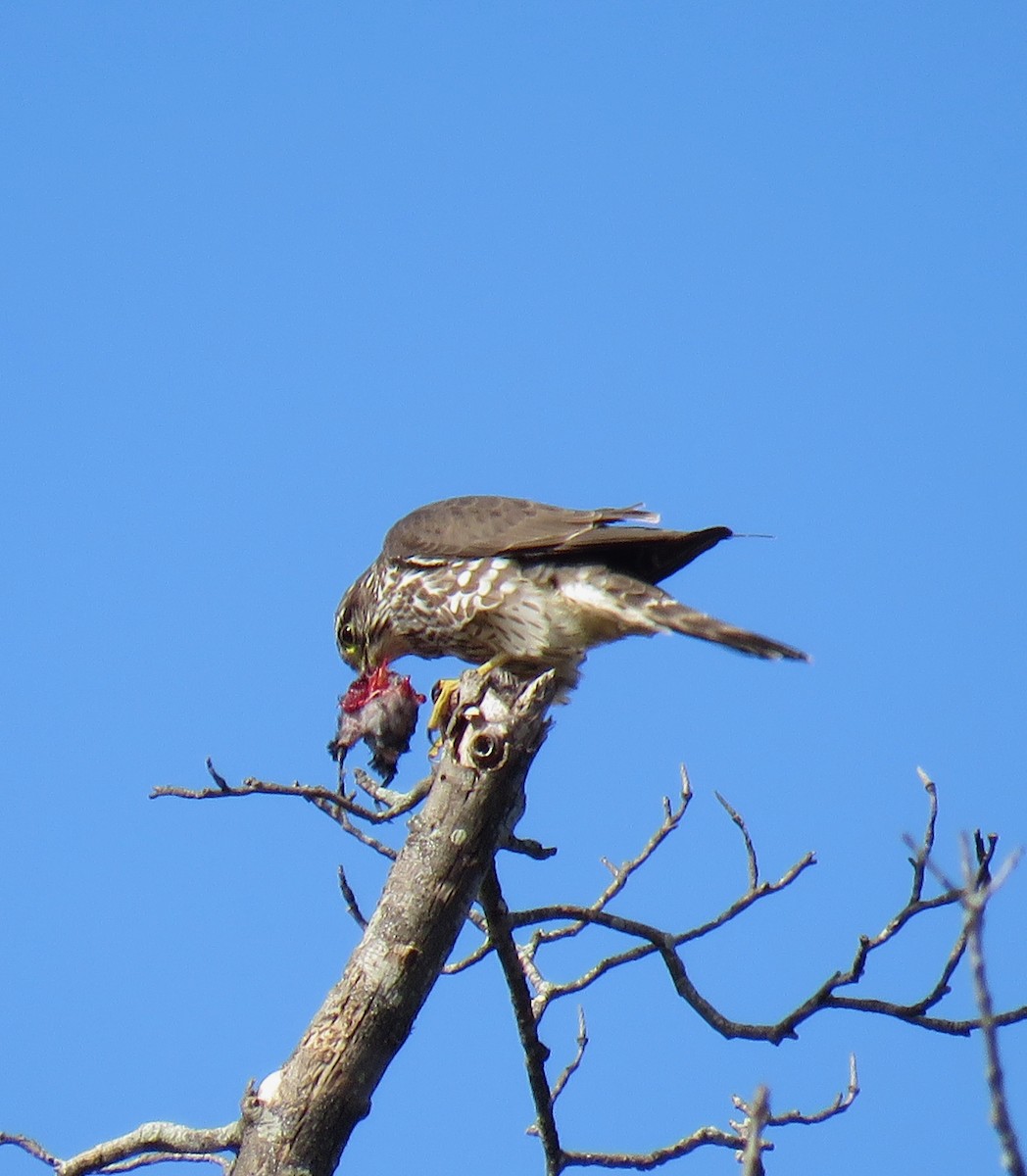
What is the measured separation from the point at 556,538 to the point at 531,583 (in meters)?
0.18

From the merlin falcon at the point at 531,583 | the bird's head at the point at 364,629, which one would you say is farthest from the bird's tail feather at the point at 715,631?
the bird's head at the point at 364,629

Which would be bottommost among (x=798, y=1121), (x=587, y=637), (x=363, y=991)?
(x=363, y=991)

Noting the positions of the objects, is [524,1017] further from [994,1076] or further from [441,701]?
[994,1076]

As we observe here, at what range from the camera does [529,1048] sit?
11.7ft

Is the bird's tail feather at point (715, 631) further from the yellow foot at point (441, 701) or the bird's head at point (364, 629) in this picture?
the bird's head at point (364, 629)

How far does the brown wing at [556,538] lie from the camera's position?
16.6ft

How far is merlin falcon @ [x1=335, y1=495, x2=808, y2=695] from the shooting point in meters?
5.02

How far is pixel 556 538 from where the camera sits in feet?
16.9

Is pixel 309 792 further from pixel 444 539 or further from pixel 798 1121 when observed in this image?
pixel 444 539

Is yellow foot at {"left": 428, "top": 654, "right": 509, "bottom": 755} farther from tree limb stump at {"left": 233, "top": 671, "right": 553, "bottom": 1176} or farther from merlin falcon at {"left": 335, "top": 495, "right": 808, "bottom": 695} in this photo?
tree limb stump at {"left": 233, "top": 671, "right": 553, "bottom": 1176}

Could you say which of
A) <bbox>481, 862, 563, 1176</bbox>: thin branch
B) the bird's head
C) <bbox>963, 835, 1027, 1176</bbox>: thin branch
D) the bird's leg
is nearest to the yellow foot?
the bird's leg

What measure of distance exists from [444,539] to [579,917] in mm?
2106

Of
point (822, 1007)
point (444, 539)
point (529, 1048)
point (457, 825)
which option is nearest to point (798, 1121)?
point (822, 1007)

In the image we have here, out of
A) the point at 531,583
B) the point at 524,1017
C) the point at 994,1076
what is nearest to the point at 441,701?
the point at 531,583
